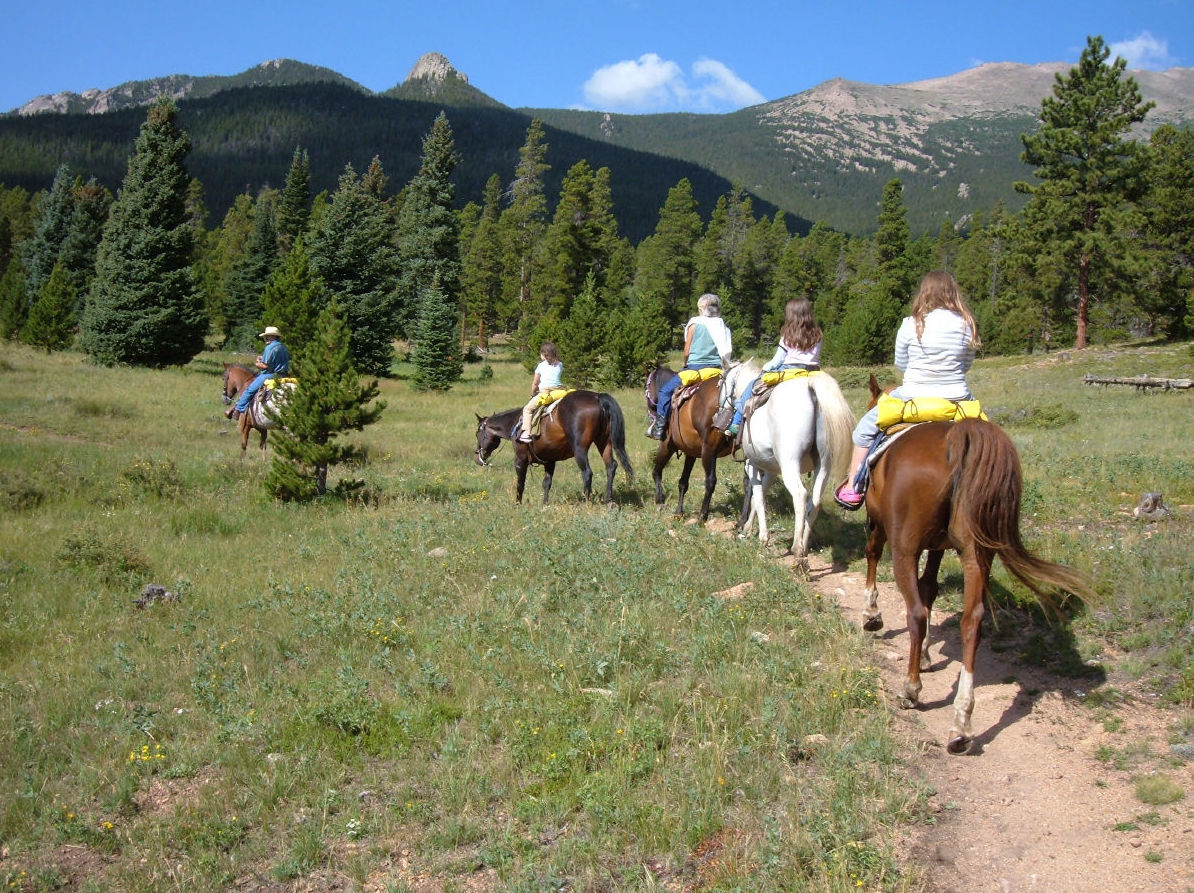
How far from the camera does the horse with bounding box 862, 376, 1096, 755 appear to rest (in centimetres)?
589

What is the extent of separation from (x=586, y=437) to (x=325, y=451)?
4.01 meters

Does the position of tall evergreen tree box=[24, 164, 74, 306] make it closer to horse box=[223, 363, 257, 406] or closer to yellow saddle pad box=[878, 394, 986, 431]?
horse box=[223, 363, 257, 406]

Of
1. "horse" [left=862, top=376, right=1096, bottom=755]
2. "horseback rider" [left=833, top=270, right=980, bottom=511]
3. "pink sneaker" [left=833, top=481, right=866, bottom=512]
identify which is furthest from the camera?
"pink sneaker" [left=833, top=481, right=866, bottom=512]

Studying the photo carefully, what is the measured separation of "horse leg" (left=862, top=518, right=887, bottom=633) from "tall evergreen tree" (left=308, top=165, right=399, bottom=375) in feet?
117

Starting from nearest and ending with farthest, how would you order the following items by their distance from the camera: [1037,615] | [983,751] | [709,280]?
[983,751] < [1037,615] < [709,280]

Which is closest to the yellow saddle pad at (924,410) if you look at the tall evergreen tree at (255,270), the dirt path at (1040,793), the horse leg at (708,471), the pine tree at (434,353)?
the dirt path at (1040,793)

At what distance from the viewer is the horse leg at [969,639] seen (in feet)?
18.7

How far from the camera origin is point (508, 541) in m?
10.1

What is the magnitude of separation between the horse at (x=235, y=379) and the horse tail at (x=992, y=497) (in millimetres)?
18638

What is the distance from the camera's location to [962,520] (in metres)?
6.03

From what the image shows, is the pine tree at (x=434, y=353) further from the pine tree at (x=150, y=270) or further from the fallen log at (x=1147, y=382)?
the fallen log at (x=1147, y=382)

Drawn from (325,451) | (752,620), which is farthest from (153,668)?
(325,451)

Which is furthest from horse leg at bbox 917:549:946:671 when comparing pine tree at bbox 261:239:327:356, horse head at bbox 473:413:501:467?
pine tree at bbox 261:239:327:356

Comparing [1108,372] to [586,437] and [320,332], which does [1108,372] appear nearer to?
[586,437]
